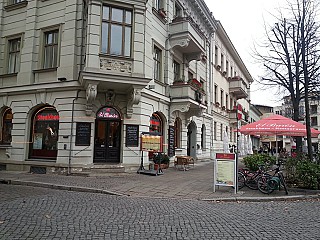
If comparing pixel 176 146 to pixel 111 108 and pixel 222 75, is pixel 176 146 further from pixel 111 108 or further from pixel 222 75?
pixel 222 75

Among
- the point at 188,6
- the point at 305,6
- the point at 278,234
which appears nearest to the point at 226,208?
the point at 278,234

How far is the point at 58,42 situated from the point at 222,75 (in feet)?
67.8

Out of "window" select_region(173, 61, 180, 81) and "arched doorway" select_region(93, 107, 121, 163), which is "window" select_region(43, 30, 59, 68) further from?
"window" select_region(173, 61, 180, 81)

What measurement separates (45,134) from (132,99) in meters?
5.22

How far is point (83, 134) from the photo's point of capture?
13.3m

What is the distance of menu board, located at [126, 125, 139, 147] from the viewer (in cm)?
1408

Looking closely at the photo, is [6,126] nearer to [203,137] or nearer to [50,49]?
[50,49]

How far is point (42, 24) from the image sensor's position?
15.2 m

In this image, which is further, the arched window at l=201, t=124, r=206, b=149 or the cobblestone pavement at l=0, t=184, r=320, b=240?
the arched window at l=201, t=124, r=206, b=149

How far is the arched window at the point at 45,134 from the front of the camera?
14273mm

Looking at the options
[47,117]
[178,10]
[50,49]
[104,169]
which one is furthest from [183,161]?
[178,10]

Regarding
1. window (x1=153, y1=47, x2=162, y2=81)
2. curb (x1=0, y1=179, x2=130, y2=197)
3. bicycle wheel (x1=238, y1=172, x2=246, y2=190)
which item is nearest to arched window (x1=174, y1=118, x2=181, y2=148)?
window (x1=153, y1=47, x2=162, y2=81)

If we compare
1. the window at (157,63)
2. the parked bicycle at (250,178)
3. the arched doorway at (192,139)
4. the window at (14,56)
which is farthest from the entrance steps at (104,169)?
the arched doorway at (192,139)

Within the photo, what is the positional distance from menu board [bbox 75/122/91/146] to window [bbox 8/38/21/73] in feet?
20.3
